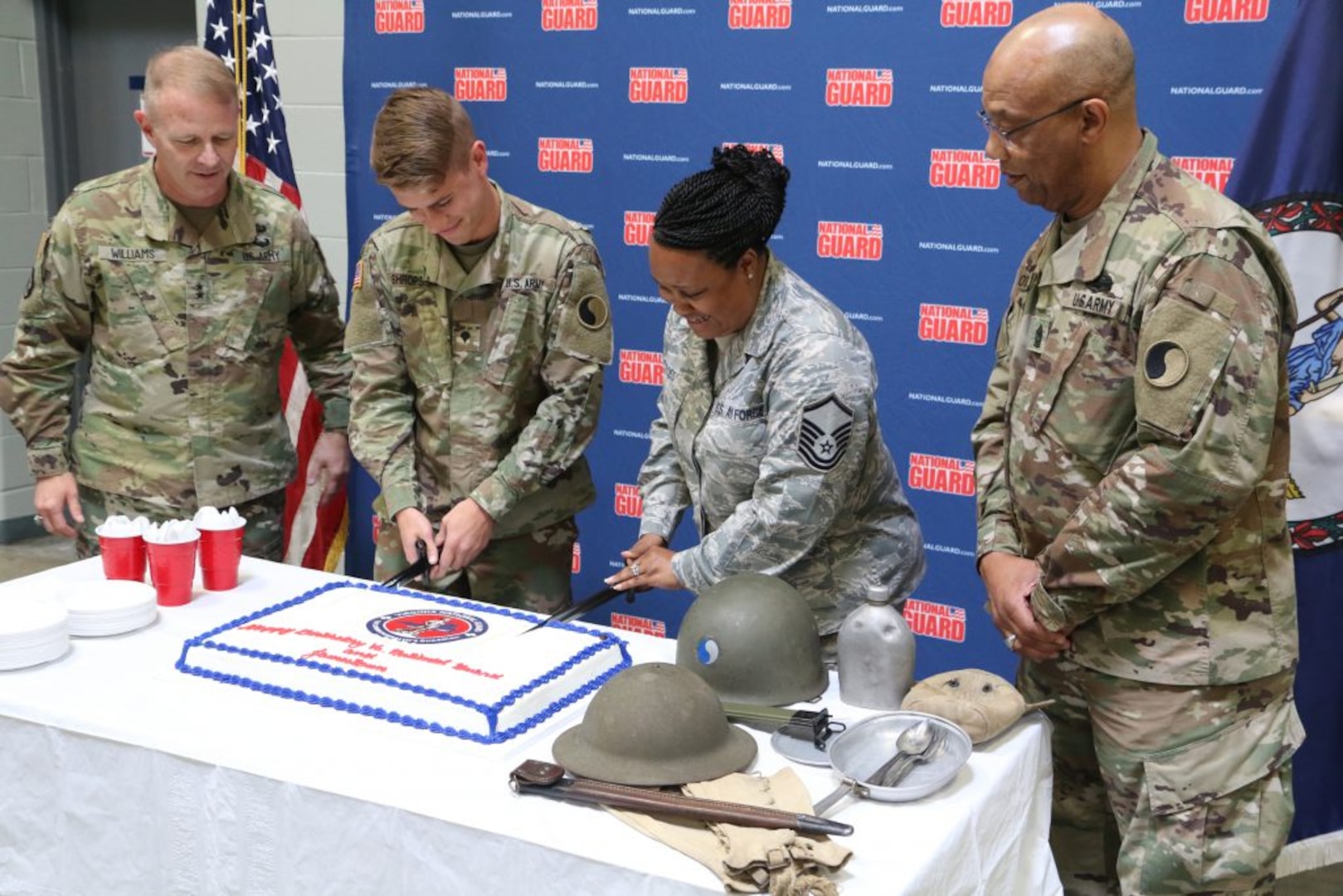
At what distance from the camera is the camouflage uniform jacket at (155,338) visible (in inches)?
108

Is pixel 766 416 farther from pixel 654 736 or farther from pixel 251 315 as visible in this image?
pixel 251 315

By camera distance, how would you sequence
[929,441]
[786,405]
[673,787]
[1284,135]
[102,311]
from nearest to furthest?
[673,787] → [786,405] → [1284,135] → [102,311] → [929,441]

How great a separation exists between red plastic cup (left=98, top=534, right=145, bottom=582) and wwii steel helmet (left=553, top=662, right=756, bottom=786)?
3.34 feet

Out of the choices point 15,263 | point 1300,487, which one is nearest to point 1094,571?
point 1300,487

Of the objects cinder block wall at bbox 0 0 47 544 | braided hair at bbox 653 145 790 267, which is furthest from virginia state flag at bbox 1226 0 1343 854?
cinder block wall at bbox 0 0 47 544

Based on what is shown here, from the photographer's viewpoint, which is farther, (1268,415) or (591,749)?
(1268,415)

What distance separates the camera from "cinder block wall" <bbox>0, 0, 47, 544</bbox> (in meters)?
5.16

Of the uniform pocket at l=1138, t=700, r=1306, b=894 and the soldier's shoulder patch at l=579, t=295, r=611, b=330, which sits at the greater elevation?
the soldier's shoulder patch at l=579, t=295, r=611, b=330

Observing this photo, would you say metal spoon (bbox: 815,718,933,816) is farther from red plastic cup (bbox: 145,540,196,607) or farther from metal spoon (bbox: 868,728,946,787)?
red plastic cup (bbox: 145,540,196,607)

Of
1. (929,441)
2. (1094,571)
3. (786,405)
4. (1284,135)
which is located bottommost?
(929,441)

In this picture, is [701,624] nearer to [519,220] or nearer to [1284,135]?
[519,220]

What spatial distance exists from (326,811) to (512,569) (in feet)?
3.66

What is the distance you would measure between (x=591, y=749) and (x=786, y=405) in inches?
25.4

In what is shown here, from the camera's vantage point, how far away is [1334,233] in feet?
8.35
